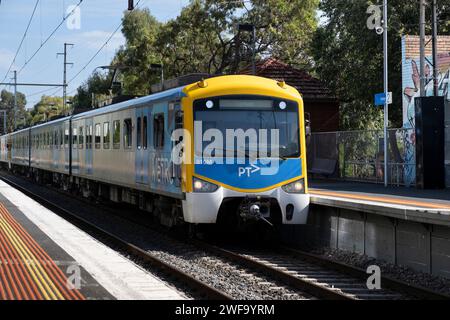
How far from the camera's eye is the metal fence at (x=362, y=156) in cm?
2283

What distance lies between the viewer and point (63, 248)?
1221 centimetres

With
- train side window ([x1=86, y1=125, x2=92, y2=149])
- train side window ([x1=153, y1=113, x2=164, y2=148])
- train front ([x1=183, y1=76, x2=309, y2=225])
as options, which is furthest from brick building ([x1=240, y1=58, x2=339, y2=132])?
train front ([x1=183, y1=76, x2=309, y2=225])

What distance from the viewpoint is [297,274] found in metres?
11.2

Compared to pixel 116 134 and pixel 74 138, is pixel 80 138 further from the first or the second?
pixel 116 134

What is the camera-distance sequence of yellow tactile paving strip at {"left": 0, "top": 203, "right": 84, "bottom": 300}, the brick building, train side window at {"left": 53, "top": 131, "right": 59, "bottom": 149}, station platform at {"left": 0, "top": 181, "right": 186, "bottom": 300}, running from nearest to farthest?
yellow tactile paving strip at {"left": 0, "top": 203, "right": 84, "bottom": 300}
station platform at {"left": 0, "top": 181, "right": 186, "bottom": 300}
train side window at {"left": 53, "top": 131, "right": 59, "bottom": 149}
the brick building

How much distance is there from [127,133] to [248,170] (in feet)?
18.0

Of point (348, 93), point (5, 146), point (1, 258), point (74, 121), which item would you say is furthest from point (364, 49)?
point (5, 146)

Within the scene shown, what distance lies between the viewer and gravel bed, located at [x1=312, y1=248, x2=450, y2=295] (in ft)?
33.1

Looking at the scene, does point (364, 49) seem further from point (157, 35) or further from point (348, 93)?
point (157, 35)

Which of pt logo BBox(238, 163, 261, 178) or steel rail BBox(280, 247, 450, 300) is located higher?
pt logo BBox(238, 163, 261, 178)

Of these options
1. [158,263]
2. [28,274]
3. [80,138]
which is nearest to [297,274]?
[158,263]

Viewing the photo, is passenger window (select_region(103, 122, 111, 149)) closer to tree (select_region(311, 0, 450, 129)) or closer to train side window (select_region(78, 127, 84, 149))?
train side window (select_region(78, 127, 84, 149))

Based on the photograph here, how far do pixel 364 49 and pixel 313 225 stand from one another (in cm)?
2069

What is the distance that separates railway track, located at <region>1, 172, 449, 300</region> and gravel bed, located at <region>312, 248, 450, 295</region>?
0.49 metres
